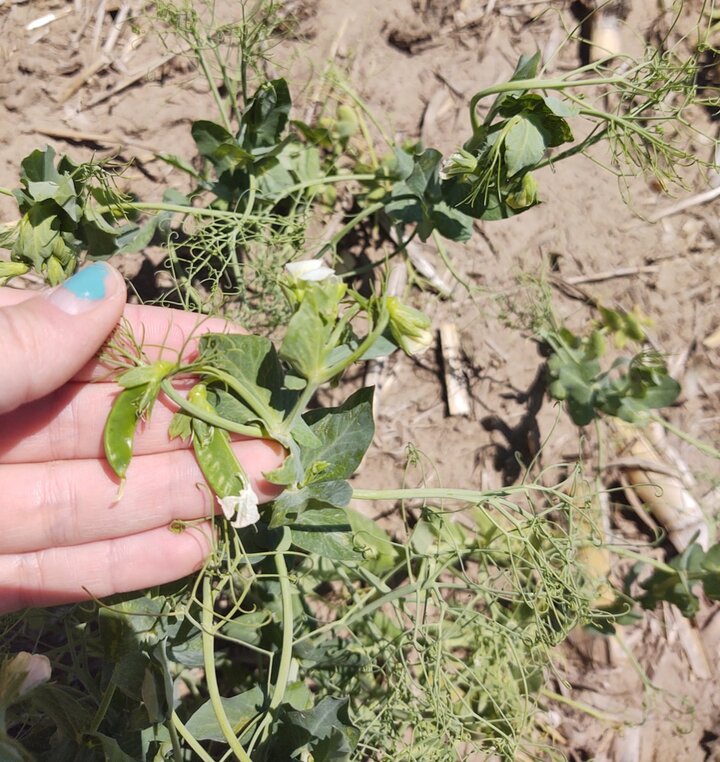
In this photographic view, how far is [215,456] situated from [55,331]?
259 mm

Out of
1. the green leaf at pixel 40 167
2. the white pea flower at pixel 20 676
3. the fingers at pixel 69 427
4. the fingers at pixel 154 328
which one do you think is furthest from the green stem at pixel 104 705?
the green leaf at pixel 40 167

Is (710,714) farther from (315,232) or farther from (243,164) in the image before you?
(243,164)

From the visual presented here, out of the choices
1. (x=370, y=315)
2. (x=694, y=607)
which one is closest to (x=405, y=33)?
(x=370, y=315)

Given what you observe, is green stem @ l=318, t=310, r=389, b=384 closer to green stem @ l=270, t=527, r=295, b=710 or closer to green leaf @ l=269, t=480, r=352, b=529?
green leaf @ l=269, t=480, r=352, b=529

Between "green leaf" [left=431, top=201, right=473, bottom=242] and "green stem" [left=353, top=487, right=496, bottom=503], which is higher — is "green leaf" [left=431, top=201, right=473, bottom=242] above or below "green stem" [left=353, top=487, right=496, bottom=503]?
Answer: above

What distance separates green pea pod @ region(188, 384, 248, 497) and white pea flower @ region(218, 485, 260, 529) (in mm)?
16

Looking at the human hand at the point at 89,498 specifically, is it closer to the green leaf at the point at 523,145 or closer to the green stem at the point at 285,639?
the green stem at the point at 285,639

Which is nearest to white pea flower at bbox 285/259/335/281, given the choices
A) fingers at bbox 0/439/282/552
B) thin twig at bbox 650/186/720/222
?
fingers at bbox 0/439/282/552

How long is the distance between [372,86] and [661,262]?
2.64ft

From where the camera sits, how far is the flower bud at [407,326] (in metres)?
0.91

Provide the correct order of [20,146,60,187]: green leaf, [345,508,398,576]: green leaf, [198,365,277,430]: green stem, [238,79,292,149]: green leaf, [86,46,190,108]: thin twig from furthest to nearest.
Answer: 1. [86,46,190,108]: thin twig
2. [345,508,398,576]: green leaf
3. [238,79,292,149]: green leaf
4. [20,146,60,187]: green leaf
5. [198,365,277,430]: green stem

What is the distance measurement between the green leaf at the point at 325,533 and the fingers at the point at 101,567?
0.14 m

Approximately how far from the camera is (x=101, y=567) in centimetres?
103

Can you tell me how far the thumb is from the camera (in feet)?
2.75
